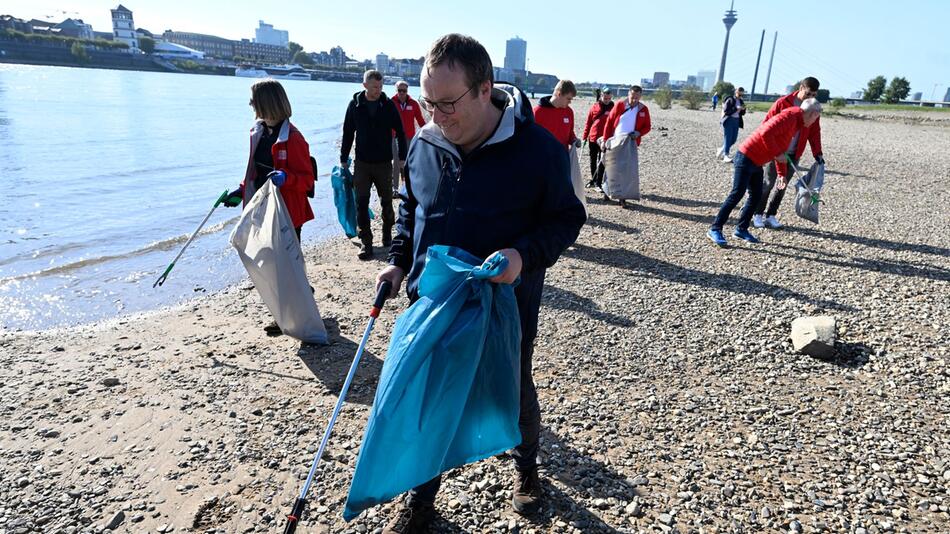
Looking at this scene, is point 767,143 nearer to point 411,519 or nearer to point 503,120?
point 503,120

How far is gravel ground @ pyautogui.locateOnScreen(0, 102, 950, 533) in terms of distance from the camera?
285 cm

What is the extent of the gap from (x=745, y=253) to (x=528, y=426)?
6.08 m

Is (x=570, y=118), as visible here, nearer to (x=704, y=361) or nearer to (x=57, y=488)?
(x=704, y=361)

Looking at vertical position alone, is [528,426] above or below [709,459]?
above

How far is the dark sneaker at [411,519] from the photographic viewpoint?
8.40 feet

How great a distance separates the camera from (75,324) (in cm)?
577

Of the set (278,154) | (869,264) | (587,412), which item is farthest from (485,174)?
(869,264)

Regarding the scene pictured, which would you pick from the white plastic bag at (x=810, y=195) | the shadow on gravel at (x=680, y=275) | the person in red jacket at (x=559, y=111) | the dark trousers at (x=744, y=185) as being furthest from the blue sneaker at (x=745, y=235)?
the person in red jacket at (x=559, y=111)

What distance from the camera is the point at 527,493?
2.81 metres

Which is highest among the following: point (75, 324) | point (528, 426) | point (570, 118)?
point (570, 118)

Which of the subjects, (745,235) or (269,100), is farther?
(745,235)

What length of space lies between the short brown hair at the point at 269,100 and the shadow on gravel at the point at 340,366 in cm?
191

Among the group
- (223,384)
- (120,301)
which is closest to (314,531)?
(223,384)

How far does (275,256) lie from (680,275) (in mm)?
4692
